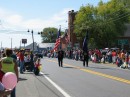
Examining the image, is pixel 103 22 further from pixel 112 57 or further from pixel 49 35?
pixel 49 35

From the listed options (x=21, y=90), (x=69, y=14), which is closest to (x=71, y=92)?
(x=21, y=90)

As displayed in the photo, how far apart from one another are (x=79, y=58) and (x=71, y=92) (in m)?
44.5

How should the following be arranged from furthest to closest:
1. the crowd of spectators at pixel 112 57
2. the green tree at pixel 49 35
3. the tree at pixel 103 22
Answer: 1. the green tree at pixel 49 35
2. the tree at pixel 103 22
3. the crowd of spectators at pixel 112 57

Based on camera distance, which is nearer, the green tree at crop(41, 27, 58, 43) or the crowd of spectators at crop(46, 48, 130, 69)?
the crowd of spectators at crop(46, 48, 130, 69)

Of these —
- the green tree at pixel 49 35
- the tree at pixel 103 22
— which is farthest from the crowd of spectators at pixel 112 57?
the green tree at pixel 49 35

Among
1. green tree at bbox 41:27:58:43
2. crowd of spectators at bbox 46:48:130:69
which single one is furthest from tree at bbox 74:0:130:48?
green tree at bbox 41:27:58:43

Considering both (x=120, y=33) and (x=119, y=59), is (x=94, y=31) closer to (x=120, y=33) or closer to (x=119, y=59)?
(x=120, y=33)

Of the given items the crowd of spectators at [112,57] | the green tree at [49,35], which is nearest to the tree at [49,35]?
the green tree at [49,35]

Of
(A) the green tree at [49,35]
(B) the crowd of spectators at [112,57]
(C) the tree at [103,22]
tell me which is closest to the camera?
(B) the crowd of spectators at [112,57]

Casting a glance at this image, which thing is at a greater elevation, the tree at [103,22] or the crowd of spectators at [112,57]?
the tree at [103,22]

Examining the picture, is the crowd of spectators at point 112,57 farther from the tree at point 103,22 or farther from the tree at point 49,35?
the tree at point 49,35

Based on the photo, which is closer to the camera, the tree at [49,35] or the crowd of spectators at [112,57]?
the crowd of spectators at [112,57]

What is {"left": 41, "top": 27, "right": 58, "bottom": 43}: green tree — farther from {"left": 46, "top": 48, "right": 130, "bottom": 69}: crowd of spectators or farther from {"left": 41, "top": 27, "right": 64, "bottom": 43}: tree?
{"left": 46, "top": 48, "right": 130, "bottom": 69}: crowd of spectators

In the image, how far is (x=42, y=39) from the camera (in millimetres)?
196125
